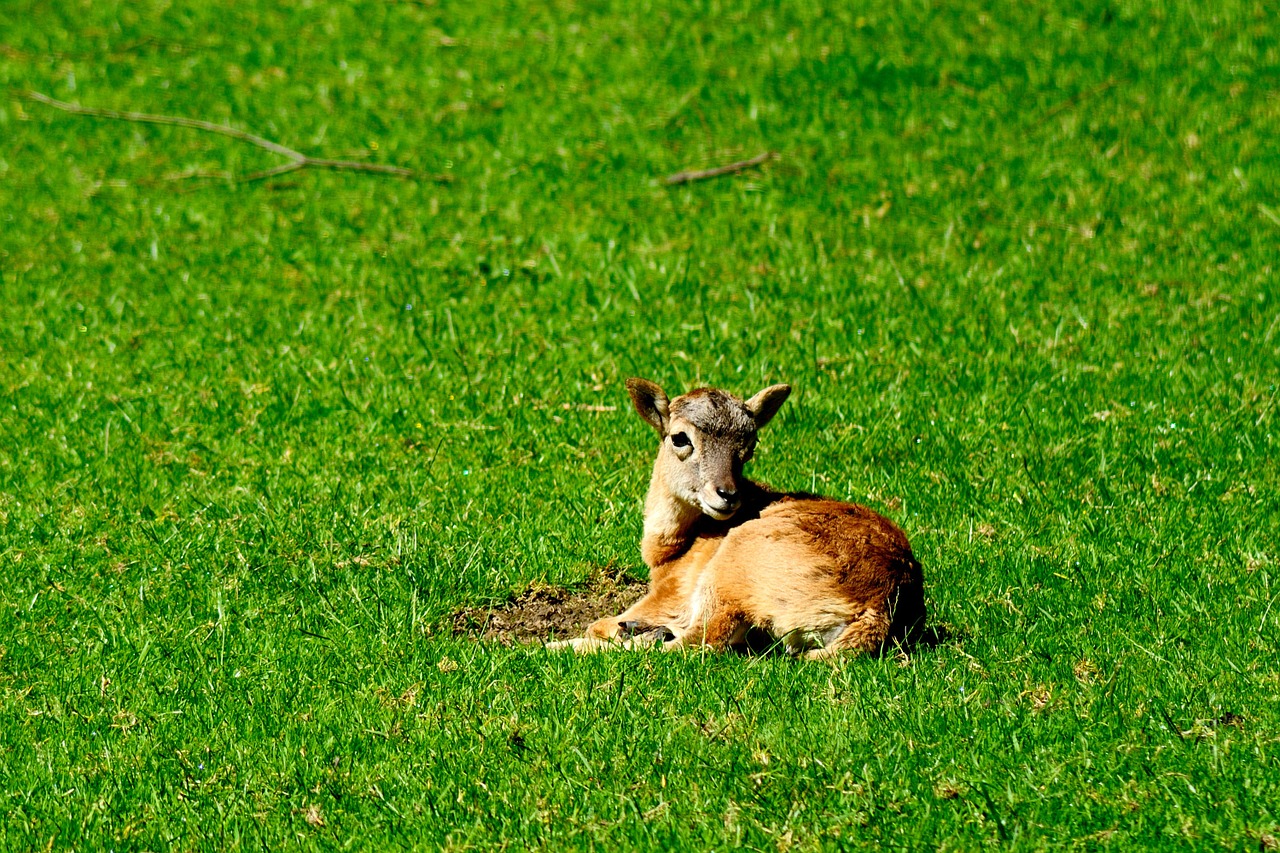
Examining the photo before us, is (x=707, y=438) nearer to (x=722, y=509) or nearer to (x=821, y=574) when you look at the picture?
(x=722, y=509)

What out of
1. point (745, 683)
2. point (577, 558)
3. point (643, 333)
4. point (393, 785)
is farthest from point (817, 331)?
point (393, 785)

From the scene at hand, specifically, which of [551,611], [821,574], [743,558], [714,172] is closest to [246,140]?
[714,172]

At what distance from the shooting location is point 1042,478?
894cm

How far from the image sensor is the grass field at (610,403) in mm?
5816

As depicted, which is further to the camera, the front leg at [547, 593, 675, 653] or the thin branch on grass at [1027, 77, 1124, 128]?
the thin branch on grass at [1027, 77, 1124, 128]

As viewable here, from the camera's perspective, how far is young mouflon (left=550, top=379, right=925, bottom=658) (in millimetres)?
6527

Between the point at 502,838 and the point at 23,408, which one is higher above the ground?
the point at 502,838

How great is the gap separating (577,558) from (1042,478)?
9.87 ft

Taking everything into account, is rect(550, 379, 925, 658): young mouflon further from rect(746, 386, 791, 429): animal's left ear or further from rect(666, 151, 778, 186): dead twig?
rect(666, 151, 778, 186): dead twig

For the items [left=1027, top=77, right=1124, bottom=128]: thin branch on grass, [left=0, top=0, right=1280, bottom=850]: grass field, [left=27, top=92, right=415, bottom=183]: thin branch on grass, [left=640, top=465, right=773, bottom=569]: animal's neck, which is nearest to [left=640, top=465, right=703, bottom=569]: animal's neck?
[left=640, top=465, right=773, bottom=569]: animal's neck

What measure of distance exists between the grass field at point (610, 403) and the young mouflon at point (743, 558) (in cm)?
21

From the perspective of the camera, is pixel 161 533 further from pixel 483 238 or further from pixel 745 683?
pixel 483 238

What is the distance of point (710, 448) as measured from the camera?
713cm

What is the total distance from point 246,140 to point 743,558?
951 centimetres
